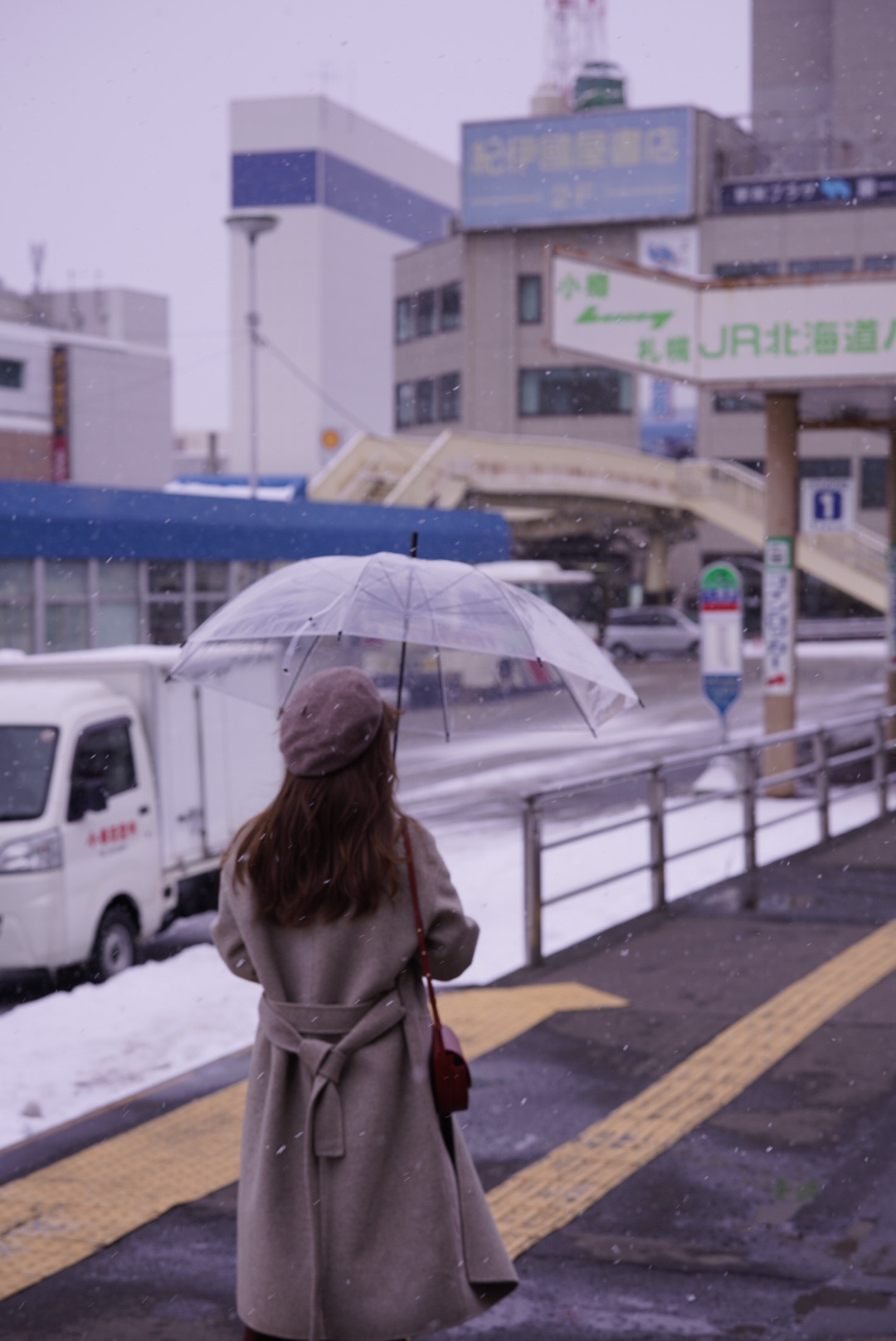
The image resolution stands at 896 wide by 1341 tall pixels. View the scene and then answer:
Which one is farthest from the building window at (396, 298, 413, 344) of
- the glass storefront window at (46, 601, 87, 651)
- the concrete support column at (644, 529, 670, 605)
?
the glass storefront window at (46, 601, 87, 651)

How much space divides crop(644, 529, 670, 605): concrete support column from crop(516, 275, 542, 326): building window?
9.60 meters

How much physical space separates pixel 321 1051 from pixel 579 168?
175 ft

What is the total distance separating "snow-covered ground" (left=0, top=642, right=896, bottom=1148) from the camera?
625cm

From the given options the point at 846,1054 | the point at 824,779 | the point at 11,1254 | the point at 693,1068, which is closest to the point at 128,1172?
the point at 11,1254

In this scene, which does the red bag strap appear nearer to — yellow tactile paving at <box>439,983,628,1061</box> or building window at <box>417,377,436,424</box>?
yellow tactile paving at <box>439,983,628,1061</box>

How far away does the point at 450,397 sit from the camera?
57438 mm

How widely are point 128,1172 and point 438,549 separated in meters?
23.2

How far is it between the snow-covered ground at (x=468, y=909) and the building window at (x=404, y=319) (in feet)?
129

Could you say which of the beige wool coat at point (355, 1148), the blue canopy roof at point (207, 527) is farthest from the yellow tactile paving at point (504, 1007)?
the blue canopy roof at point (207, 527)

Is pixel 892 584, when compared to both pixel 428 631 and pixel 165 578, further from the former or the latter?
pixel 428 631

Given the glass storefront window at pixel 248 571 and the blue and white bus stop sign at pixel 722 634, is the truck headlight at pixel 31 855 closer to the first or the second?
the blue and white bus stop sign at pixel 722 634

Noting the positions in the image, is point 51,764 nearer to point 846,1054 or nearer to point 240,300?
point 846,1054

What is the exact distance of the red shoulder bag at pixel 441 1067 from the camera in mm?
2783

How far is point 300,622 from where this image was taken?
379cm
